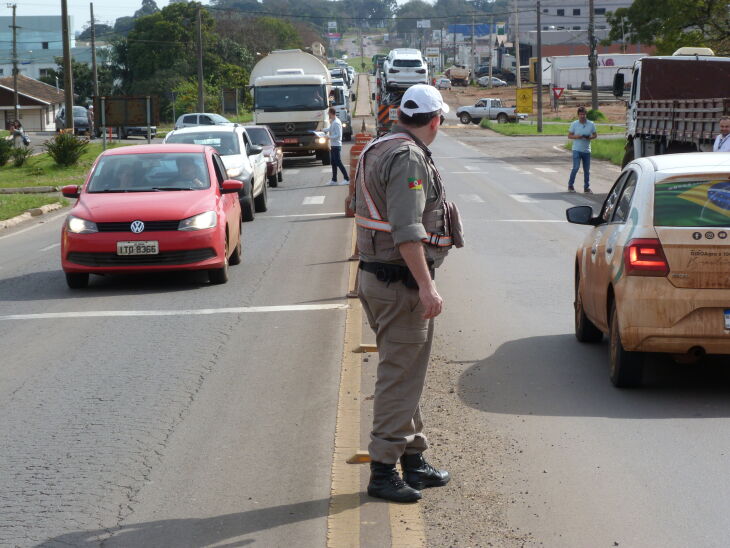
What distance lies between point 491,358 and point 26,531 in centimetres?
449

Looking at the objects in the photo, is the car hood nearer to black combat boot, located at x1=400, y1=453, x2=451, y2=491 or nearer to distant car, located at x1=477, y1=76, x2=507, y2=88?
black combat boot, located at x1=400, y1=453, x2=451, y2=491

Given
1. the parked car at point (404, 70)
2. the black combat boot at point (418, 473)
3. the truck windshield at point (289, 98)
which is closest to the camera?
the black combat boot at point (418, 473)

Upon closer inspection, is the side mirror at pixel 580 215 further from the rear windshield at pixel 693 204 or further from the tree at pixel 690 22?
the tree at pixel 690 22

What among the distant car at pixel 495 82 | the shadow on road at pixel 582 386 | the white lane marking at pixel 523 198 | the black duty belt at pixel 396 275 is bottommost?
the white lane marking at pixel 523 198

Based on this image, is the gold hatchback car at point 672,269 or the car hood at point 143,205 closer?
the gold hatchback car at point 672,269

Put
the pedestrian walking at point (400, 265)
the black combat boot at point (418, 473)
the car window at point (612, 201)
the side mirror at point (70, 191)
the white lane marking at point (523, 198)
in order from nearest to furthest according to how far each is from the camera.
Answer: the pedestrian walking at point (400, 265), the black combat boot at point (418, 473), the car window at point (612, 201), the side mirror at point (70, 191), the white lane marking at point (523, 198)

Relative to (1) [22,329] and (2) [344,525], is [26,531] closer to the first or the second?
(2) [344,525]

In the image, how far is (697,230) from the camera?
7367 mm

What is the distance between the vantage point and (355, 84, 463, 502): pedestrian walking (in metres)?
5.07

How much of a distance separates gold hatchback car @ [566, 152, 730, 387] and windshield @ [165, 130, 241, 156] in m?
13.8

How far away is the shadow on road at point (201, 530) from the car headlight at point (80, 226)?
771 cm

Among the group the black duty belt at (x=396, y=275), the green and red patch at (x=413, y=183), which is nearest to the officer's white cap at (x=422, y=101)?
the green and red patch at (x=413, y=183)

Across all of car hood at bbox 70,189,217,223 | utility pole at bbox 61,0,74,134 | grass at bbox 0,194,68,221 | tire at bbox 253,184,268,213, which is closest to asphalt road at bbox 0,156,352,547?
car hood at bbox 70,189,217,223

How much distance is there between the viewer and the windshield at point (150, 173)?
44.2 ft
